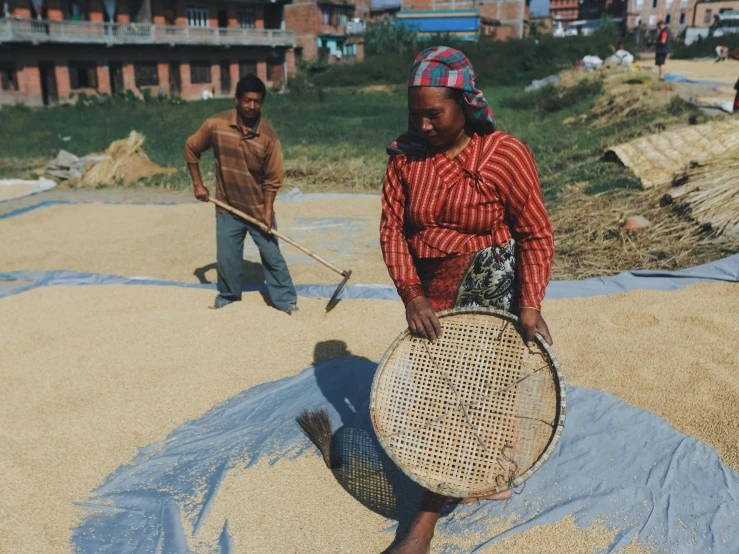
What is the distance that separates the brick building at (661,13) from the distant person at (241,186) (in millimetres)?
48643

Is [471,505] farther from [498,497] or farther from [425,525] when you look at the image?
[425,525]

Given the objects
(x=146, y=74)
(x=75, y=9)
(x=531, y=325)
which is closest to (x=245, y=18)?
(x=146, y=74)

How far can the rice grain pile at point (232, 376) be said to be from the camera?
2.20 m

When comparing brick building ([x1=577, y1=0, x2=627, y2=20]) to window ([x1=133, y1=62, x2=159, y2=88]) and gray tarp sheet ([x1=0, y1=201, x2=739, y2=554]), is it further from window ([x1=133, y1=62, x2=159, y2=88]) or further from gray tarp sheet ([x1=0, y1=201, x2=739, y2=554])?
gray tarp sheet ([x1=0, y1=201, x2=739, y2=554])

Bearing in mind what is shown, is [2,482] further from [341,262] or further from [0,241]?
[0,241]

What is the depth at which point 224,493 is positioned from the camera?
2312 millimetres

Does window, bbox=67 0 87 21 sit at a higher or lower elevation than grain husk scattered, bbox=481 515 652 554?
higher

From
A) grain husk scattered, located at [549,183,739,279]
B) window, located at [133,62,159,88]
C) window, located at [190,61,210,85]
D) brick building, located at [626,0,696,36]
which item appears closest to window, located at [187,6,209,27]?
window, located at [190,61,210,85]

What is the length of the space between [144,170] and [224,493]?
7.59m

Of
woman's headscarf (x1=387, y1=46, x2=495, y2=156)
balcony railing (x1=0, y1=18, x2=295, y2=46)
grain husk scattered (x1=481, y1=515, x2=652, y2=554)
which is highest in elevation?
balcony railing (x1=0, y1=18, x2=295, y2=46)

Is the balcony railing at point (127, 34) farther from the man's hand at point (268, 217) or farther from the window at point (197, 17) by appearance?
the man's hand at point (268, 217)

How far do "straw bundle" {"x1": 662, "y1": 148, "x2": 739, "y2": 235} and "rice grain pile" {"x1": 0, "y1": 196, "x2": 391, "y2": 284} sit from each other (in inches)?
93.2

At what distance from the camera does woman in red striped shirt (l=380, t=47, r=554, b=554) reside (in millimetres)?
1783

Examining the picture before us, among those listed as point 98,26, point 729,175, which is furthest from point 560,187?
point 98,26
